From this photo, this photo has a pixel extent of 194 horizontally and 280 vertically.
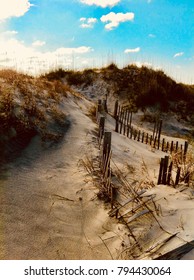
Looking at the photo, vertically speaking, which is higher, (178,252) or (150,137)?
(150,137)

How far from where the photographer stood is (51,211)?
5.55 metres

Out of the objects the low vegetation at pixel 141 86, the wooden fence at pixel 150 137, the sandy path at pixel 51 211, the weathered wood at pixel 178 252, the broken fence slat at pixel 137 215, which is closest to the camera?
the weathered wood at pixel 178 252

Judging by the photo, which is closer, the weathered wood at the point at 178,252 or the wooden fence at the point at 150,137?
the weathered wood at the point at 178,252

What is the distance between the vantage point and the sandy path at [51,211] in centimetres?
459

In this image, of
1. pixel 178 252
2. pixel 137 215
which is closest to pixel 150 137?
pixel 137 215

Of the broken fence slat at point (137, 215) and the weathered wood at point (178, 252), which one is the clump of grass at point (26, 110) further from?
the weathered wood at point (178, 252)

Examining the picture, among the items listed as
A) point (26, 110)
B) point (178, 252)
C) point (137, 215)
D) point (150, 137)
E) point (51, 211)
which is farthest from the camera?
point (150, 137)

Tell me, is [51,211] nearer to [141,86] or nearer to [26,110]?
[26,110]

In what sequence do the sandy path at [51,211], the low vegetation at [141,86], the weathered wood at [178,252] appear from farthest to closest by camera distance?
the low vegetation at [141,86] → the sandy path at [51,211] → the weathered wood at [178,252]

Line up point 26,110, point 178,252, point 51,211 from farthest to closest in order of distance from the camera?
point 26,110 < point 51,211 < point 178,252

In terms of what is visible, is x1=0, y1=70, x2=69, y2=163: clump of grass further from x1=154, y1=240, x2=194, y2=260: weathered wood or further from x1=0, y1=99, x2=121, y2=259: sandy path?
x1=154, y1=240, x2=194, y2=260: weathered wood

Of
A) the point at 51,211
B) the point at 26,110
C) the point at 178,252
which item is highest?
the point at 26,110

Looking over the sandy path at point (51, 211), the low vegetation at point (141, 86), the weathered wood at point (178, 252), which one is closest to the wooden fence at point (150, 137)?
the sandy path at point (51, 211)

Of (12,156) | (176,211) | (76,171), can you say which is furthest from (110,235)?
(12,156)
